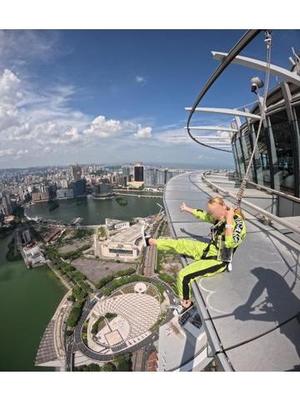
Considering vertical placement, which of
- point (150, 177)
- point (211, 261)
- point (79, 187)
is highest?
point (211, 261)

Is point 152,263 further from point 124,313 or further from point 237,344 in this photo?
point 237,344

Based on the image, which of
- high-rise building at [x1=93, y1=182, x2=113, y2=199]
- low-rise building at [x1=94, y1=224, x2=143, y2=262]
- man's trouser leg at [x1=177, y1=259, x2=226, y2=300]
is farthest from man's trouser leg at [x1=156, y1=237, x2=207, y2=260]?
high-rise building at [x1=93, y1=182, x2=113, y2=199]

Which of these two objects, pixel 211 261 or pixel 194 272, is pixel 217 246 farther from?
pixel 194 272

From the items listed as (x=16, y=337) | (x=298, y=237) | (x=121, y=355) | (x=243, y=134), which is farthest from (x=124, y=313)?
(x=298, y=237)

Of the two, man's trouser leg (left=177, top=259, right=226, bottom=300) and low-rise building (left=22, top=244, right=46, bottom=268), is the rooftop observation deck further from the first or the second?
low-rise building (left=22, top=244, right=46, bottom=268)

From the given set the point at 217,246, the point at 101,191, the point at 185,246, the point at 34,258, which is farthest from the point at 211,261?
the point at 101,191

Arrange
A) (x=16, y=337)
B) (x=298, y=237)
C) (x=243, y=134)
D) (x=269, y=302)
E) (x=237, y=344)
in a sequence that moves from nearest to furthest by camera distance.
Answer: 1. (x=237, y=344)
2. (x=269, y=302)
3. (x=298, y=237)
4. (x=243, y=134)
5. (x=16, y=337)

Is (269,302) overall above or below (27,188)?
above
